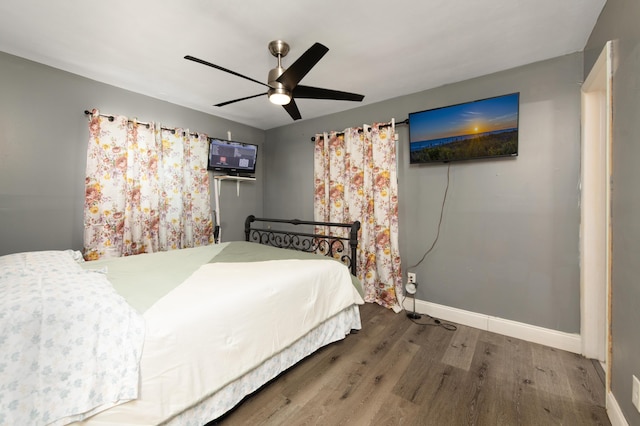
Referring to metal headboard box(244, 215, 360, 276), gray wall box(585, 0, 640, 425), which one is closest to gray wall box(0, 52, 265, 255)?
metal headboard box(244, 215, 360, 276)

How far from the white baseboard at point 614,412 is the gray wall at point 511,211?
Result: 79cm

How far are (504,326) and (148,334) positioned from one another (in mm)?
2789

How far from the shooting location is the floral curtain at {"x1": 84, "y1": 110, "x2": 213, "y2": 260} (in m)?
2.52

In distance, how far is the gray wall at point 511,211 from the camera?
2094 millimetres

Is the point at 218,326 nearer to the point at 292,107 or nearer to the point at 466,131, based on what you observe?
the point at 292,107

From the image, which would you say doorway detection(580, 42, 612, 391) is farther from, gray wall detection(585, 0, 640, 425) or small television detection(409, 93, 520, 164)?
gray wall detection(585, 0, 640, 425)

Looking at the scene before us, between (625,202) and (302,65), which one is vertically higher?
(302,65)

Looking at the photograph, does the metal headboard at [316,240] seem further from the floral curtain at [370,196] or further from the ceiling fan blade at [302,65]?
the ceiling fan blade at [302,65]

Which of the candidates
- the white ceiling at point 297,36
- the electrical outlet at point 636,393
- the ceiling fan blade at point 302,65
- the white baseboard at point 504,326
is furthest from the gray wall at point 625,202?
the ceiling fan blade at point 302,65

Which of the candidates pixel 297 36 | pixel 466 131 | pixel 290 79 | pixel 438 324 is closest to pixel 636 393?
pixel 438 324

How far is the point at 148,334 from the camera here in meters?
1.07

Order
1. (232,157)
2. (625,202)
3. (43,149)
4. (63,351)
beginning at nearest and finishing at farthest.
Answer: (63,351) < (625,202) < (43,149) < (232,157)

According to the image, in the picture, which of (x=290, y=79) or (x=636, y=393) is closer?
(x=636, y=393)

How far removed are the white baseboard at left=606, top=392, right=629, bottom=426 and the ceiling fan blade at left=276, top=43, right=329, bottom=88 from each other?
247cm
